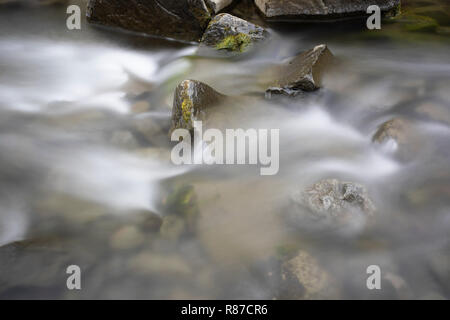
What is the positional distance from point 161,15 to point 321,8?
2.63 meters

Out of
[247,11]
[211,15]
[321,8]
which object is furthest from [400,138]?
[247,11]

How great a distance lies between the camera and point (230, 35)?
598 cm

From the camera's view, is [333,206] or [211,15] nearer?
[333,206]

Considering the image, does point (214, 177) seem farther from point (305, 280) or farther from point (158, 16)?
point (158, 16)

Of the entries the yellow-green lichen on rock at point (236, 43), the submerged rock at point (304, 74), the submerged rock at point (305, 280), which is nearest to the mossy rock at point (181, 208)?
the submerged rock at point (305, 280)

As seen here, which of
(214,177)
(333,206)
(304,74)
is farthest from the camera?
(304,74)

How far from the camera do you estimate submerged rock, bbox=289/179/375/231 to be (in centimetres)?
317

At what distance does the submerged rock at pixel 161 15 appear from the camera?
606 centimetres

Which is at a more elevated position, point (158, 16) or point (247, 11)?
point (247, 11)

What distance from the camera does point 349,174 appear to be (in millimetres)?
3758

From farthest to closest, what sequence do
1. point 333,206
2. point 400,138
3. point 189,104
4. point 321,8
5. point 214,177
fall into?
point 321,8, point 189,104, point 400,138, point 214,177, point 333,206

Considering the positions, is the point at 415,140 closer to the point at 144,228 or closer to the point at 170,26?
the point at 144,228

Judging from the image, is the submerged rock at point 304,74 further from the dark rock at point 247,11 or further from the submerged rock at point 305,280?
the submerged rock at point 305,280

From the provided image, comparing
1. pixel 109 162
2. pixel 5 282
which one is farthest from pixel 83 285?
pixel 109 162
